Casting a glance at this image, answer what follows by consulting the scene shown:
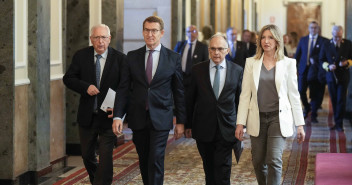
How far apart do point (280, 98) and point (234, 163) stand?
3.60 meters

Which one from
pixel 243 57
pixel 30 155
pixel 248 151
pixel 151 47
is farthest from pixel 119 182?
pixel 243 57

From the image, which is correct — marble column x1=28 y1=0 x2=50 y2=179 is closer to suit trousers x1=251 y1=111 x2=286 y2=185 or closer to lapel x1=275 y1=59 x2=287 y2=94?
suit trousers x1=251 y1=111 x2=286 y2=185

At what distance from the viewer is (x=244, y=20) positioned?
31.3 meters

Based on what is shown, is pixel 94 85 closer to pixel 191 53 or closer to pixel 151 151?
pixel 151 151

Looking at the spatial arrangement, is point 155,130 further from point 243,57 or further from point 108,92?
point 243,57

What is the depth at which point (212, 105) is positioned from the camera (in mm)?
6527

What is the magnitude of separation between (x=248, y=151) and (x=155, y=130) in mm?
4596

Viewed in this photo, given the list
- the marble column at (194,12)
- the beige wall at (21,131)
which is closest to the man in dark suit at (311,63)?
the marble column at (194,12)

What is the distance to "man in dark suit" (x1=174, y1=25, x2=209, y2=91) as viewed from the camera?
12711 mm

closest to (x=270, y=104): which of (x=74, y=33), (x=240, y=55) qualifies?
(x=74, y=33)

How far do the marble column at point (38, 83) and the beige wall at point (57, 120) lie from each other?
0.55 metres

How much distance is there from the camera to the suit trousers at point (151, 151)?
21.0 ft

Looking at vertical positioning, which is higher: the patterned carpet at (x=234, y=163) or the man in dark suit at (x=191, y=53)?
the man in dark suit at (x=191, y=53)

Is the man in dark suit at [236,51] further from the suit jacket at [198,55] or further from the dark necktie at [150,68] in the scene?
the dark necktie at [150,68]
